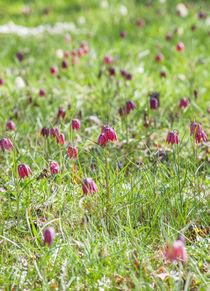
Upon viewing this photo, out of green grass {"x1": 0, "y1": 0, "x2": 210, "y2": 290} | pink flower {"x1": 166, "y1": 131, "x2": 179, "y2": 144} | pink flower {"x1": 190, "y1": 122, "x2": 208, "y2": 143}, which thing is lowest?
green grass {"x1": 0, "y1": 0, "x2": 210, "y2": 290}

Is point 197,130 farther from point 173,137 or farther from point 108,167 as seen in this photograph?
point 108,167

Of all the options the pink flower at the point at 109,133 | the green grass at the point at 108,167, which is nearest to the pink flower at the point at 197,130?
the green grass at the point at 108,167

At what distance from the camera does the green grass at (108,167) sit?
179cm

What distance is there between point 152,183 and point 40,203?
2.18 feet

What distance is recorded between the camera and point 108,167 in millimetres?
2287

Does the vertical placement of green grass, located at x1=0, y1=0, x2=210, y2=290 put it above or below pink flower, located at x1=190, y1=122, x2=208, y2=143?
below

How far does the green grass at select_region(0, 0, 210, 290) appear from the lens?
179cm

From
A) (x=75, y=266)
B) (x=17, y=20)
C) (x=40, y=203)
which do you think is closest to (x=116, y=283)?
(x=75, y=266)

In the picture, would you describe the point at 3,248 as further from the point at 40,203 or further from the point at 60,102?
the point at 60,102

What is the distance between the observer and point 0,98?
3922mm

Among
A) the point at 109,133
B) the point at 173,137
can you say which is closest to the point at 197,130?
the point at 173,137

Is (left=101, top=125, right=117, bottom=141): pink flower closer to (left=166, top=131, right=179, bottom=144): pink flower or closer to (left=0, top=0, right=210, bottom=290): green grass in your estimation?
(left=0, top=0, right=210, bottom=290): green grass

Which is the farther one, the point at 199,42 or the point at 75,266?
the point at 199,42

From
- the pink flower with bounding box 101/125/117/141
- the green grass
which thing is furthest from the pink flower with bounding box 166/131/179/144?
the pink flower with bounding box 101/125/117/141
